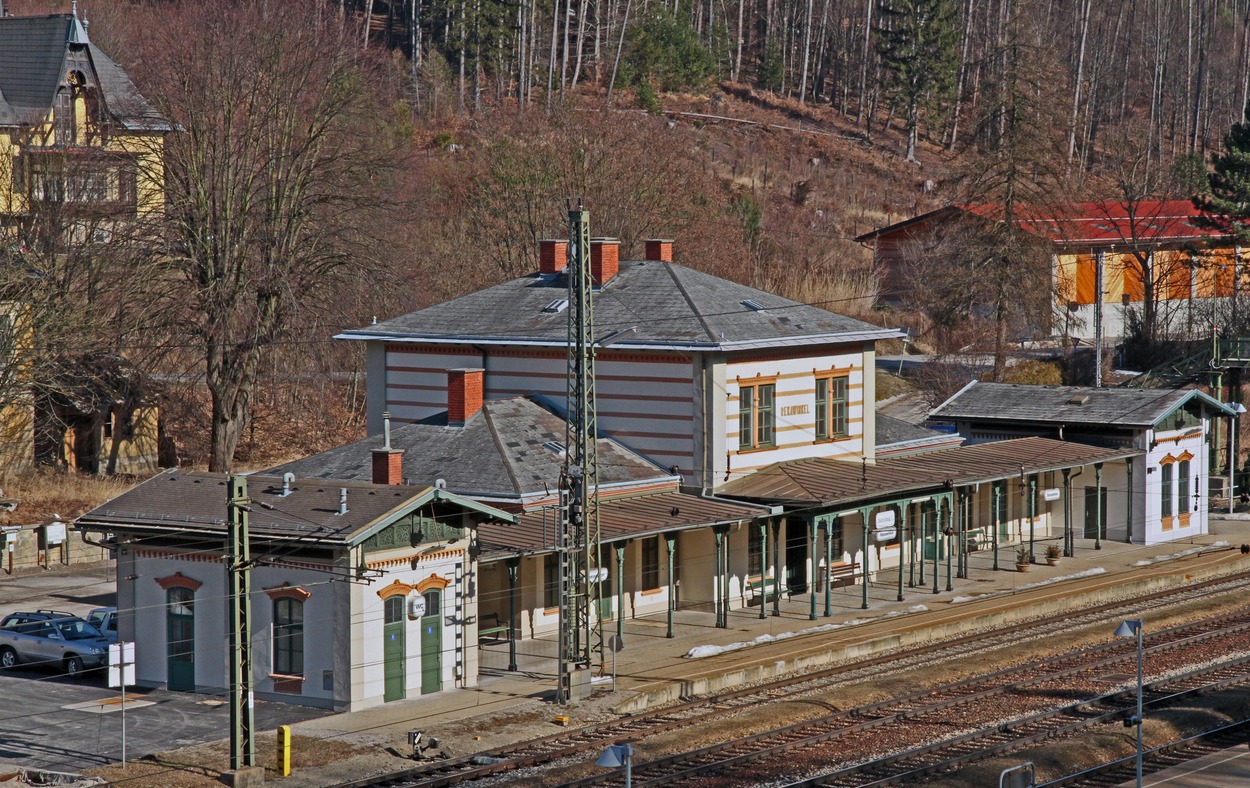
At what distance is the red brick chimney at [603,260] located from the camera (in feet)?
143

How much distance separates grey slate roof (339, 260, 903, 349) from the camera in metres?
39.8

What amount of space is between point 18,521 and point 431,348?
14.2 metres

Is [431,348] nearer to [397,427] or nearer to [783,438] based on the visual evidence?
[397,427]

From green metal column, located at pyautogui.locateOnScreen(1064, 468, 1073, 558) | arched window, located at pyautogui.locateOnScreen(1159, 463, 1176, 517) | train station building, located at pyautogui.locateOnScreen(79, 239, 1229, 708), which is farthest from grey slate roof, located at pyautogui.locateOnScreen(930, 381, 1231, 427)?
arched window, located at pyautogui.locateOnScreen(1159, 463, 1176, 517)

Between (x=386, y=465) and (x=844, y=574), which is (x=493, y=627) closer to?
(x=386, y=465)

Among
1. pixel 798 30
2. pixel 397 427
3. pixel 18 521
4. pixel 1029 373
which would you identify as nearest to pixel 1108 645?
pixel 397 427

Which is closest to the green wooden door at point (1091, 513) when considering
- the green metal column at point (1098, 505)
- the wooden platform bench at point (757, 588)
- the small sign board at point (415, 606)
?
the green metal column at point (1098, 505)

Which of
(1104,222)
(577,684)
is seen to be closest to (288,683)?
(577,684)

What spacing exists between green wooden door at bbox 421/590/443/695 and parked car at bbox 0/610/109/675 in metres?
6.46

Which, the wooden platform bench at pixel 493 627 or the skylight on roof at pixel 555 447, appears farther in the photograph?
the skylight on roof at pixel 555 447

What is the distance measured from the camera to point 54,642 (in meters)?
33.2

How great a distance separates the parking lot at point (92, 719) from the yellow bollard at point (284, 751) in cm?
253

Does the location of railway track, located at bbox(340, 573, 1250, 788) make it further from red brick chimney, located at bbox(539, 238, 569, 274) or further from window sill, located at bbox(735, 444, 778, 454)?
red brick chimney, located at bbox(539, 238, 569, 274)

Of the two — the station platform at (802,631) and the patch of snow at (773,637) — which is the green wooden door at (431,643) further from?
the patch of snow at (773,637)
